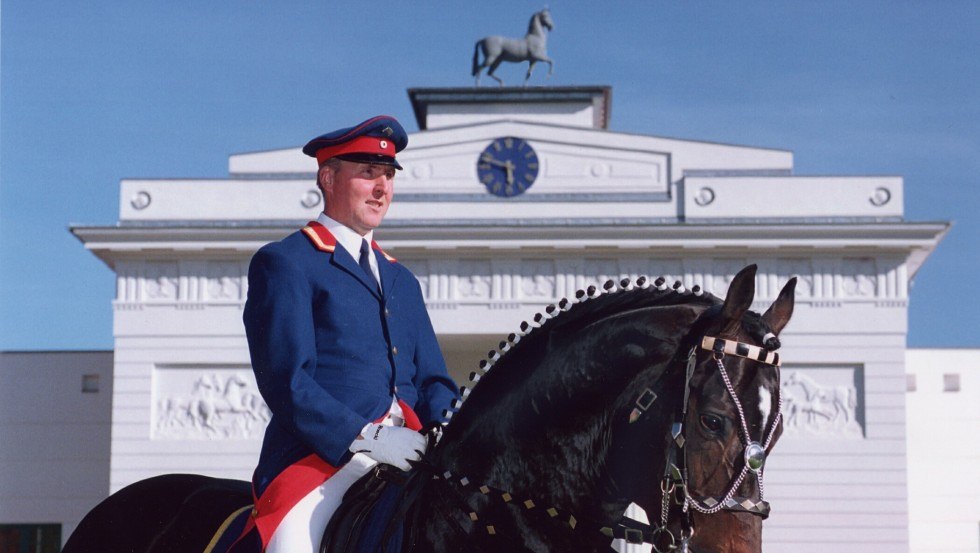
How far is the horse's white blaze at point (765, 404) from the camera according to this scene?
304 cm

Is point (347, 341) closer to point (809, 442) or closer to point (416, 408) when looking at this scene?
point (416, 408)

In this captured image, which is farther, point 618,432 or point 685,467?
point 618,432

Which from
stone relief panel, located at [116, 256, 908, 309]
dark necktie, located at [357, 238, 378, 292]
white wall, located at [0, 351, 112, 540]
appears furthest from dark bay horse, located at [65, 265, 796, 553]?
white wall, located at [0, 351, 112, 540]

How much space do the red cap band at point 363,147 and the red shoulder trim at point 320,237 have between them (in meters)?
0.19

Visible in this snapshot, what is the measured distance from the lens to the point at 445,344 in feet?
94.9

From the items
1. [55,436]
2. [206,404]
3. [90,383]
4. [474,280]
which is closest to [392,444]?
[474,280]

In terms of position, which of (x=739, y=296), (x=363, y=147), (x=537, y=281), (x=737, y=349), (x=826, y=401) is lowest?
(x=826, y=401)

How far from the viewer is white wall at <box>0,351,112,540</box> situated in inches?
1240

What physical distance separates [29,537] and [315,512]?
29441 millimetres

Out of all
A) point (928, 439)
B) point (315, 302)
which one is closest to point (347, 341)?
point (315, 302)

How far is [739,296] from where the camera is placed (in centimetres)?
304

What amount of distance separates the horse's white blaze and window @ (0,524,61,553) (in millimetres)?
30106

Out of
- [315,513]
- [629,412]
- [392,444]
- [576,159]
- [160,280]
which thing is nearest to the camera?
[629,412]

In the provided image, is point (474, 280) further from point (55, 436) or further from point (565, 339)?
point (565, 339)
